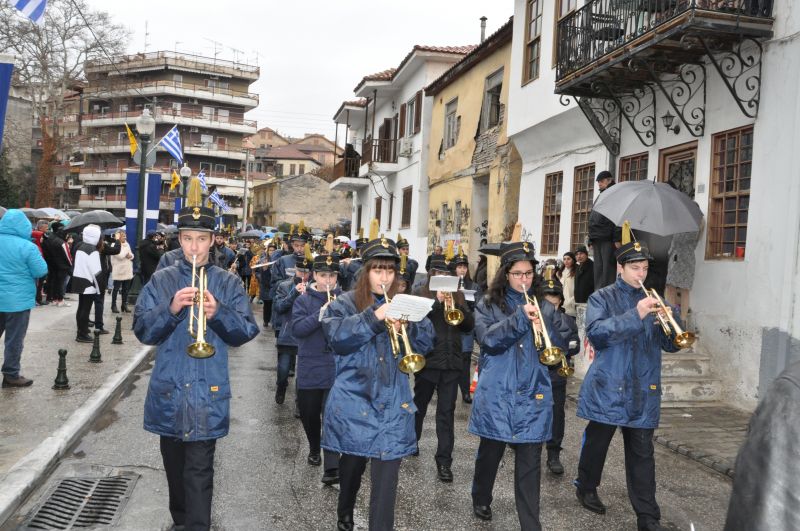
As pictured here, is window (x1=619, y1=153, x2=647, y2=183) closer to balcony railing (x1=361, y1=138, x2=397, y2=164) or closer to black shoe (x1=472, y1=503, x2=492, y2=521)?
black shoe (x1=472, y1=503, x2=492, y2=521)

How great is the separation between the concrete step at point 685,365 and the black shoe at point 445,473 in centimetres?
486

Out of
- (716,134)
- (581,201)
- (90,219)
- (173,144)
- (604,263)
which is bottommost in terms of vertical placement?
(604,263)

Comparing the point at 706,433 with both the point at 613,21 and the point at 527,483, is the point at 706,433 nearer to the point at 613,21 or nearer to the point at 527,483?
the point at 527,483

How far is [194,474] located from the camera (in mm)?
4637

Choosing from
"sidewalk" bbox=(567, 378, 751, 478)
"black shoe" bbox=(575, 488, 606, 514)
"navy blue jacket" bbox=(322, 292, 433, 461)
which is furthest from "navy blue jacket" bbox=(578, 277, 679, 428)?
"sidewalk" bbox=(567, 378, 751, 478)

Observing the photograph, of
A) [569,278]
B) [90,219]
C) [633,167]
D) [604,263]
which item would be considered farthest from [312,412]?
[90,219]

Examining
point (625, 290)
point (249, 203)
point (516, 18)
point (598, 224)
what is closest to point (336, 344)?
point (625, 290)

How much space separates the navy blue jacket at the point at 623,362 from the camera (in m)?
5.65

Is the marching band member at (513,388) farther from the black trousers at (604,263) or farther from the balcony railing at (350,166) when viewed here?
the balcony railing at (350,166)

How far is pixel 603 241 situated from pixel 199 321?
8361 millimetres

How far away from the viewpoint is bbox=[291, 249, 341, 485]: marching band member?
7.02 metres

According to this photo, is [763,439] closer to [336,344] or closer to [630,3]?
[336,344]

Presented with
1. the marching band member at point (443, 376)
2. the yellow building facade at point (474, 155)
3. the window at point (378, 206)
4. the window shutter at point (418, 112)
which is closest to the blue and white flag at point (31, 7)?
the marching band member at point (443, 376)

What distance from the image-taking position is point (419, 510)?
19.4 feet
